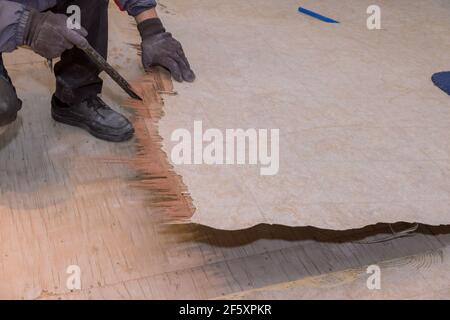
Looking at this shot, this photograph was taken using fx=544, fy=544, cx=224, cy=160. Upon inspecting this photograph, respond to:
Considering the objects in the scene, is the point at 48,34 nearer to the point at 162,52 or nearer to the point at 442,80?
the point at 162,52

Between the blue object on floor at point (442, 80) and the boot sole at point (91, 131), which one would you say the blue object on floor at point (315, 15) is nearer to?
the blue object on floor at point (442, 80)

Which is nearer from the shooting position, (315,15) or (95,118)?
(95,118)

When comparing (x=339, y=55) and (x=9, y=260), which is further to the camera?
(x=339, y=55)

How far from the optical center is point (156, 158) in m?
1.58

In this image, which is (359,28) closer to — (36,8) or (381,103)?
(381,103)

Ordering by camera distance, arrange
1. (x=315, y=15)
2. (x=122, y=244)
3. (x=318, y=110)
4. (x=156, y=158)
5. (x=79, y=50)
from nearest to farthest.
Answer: (x=156, y=158)
(x=122, y=244)
(x=318, y=110)
(x=79, y=50)
(x=315, y=15)

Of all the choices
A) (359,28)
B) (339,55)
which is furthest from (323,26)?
(339,55)

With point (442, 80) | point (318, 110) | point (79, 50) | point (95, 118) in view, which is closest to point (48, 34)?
point (79, 50)

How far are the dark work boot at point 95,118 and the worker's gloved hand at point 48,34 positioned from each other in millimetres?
471

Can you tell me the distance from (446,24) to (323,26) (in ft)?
2.09

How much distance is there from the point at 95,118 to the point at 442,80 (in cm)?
135

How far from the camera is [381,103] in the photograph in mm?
1948

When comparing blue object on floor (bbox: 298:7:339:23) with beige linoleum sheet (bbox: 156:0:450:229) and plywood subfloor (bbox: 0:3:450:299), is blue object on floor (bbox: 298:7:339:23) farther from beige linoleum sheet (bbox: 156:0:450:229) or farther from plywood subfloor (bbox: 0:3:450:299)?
plywood subfloor (bbox: 0:3:450:299)

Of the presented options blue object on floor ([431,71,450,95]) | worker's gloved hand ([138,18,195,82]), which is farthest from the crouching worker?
blue object on floor ([431,71,450,95])
